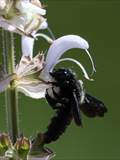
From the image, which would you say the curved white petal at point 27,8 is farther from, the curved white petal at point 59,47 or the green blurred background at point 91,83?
the green blurred background at point 91,83

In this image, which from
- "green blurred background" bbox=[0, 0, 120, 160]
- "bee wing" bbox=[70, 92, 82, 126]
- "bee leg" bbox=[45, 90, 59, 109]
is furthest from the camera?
"green blurred background" bbox=[0, 0, 120, 160]

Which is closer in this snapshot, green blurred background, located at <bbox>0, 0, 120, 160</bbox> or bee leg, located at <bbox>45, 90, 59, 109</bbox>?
bee leg, located at <bbox>45, 90, 59, 109</bbox>

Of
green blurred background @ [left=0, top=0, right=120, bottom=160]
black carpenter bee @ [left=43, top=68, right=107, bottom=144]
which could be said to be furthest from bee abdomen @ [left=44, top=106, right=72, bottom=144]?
green blurred background @ [left=0, top=0, right=120, bottom=160]

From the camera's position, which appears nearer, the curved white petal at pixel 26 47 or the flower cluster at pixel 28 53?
the flower cluster at pixel 28 53

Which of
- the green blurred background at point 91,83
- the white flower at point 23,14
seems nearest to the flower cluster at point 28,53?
the white flower at point 23,14

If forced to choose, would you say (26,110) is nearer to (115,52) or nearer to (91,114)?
(115,52)

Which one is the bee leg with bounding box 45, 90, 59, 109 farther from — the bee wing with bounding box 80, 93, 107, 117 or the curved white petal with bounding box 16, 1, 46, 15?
the curved white petal with bounding box 16, 1, 46, 15

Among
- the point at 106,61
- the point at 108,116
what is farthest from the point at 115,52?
the point at 108,116

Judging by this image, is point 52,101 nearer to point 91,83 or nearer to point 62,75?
point 62,75
